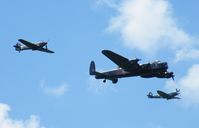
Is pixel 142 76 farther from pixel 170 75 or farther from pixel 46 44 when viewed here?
pixel 46 44

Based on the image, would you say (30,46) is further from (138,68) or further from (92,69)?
(138,68)

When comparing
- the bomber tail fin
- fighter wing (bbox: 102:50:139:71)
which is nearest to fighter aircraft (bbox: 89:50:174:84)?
fighter wing (bbox: 102:50:139:71)

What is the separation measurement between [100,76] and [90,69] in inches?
162

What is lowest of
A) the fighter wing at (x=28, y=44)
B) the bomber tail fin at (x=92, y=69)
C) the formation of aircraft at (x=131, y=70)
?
the formation of aircraft at (x=131, y=70)

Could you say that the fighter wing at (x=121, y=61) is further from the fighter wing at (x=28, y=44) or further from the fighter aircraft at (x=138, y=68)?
the fighter wing at (x=28, y=44)

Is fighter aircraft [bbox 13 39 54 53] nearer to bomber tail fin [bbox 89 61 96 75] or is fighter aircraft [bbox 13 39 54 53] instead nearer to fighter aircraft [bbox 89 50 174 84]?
bomber tail fin [bbox 89 61 96 75]

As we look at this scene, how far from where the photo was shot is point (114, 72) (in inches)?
3625

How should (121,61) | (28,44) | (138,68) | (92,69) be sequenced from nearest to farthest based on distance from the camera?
(121,61)
(138,68)
(92,69)
(28,44)

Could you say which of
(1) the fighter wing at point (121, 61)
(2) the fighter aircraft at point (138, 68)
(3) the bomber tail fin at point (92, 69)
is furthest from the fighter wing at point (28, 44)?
(1) the fighter wing at point (121, 61)

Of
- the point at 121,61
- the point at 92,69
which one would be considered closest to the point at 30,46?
the point at 92,69

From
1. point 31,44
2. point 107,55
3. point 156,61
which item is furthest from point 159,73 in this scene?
point 31,44

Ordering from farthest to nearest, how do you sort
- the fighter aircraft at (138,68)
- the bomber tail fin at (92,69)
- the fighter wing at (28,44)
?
1. the fighter wing at (28,44)
2. the bomber tail fin at (92,69)
3. the fighter aircraft at (138,68)

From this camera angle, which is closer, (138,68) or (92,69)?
(138,68)

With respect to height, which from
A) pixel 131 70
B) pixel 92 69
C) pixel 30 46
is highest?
pixel 30 46
